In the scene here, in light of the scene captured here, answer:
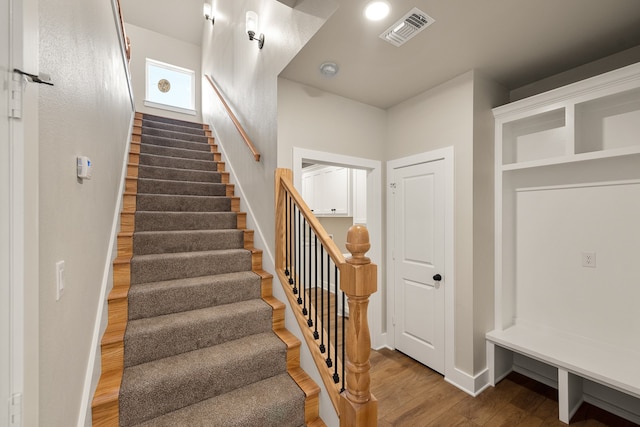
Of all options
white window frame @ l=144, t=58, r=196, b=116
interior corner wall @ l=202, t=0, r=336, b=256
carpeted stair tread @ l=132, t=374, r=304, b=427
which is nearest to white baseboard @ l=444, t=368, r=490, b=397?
carpeted stair tread @ l=132, t=374, r=304, b=427

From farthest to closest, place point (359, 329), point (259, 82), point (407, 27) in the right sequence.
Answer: point (259, 82), point (407, 27), point (359, 329)

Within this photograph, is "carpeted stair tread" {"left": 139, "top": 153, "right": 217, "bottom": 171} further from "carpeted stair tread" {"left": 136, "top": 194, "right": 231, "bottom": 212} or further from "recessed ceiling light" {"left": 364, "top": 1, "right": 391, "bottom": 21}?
"recessed ceiling light" {"left": 364, "top": 1, "right": 391, "bottom": 21}

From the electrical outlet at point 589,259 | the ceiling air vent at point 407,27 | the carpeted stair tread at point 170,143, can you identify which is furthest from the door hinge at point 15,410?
the carpeted stair tread at point 170,143

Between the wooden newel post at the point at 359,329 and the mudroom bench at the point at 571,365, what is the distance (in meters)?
1.51

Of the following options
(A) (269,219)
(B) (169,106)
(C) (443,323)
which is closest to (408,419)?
(C) (443,323)

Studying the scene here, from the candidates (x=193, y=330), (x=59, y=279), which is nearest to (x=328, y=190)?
(x=193, y=330)

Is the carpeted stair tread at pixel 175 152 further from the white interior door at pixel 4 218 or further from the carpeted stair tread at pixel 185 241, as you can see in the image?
the white interior door at pixel 4 218

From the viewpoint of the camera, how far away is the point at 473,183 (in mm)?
2326

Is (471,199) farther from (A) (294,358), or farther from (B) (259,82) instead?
(B) (259,82)

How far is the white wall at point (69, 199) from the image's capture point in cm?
84

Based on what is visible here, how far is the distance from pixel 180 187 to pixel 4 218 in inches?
103

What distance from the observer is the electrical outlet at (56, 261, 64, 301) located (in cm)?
92

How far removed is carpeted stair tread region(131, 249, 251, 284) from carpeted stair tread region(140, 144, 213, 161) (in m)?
1.92

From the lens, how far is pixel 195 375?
160 centimetres
